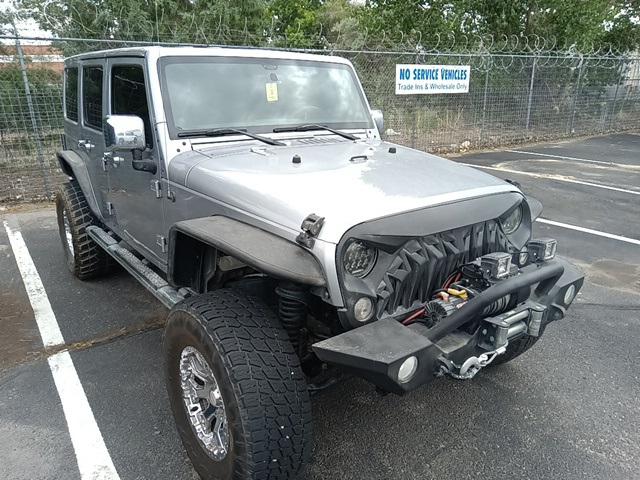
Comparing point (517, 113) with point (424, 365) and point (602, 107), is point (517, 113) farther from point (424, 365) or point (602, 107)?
point (424, 365)

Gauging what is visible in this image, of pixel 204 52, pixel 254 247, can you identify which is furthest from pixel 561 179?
pixel 254 247

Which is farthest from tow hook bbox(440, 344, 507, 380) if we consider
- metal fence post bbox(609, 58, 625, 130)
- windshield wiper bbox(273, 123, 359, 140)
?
metal fence post bbox(609, 58, 625, 130)

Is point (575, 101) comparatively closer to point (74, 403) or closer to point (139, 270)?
point (139, 270)

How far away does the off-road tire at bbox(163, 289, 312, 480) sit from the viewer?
1979 millimetres

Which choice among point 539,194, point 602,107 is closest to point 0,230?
point 539,194

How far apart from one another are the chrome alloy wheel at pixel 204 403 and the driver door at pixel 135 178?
1.07m

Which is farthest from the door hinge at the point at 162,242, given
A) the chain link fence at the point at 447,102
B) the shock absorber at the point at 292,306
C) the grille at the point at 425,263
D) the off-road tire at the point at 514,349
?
the chain link fence at the point at 447,102

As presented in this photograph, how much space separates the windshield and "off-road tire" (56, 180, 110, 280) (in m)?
2.00

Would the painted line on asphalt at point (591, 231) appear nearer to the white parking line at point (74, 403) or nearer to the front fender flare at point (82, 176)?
the front fender flare at point (82, 176)

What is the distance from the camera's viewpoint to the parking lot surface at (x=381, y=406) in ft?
8.29

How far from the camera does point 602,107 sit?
1535 cm

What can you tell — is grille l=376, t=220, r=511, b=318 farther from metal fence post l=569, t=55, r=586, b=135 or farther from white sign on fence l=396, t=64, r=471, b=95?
metal fence post l=569, t=55, r=586, b=135

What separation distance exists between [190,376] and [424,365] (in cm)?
113

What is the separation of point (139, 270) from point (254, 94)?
1.44 metres
